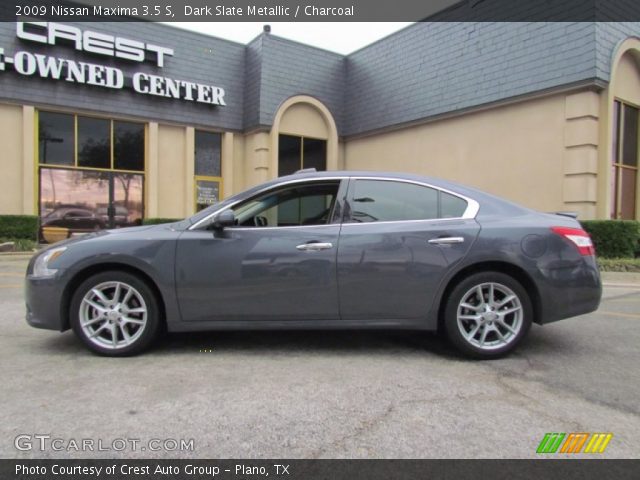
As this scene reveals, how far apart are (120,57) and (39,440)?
1462 cm

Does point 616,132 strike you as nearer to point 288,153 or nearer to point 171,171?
point 288,153

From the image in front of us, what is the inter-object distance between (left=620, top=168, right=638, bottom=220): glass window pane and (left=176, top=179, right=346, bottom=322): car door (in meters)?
12.2

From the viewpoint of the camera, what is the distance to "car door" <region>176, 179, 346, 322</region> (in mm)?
4004

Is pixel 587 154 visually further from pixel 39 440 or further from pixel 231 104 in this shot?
pixel 39 440

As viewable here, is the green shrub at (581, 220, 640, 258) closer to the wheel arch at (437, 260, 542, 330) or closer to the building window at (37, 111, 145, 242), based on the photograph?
the wheel arch at (437, 260, 542, 330)

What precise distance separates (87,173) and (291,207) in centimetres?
1281

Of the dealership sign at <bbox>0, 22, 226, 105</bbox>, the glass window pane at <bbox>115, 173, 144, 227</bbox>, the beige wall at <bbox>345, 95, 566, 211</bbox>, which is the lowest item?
the glass window pane at <bbox>115, 173, 144, 227</bbox>

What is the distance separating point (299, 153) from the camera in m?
17.8

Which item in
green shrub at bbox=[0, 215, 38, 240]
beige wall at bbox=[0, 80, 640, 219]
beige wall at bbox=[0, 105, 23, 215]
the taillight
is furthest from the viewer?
beige wall at bbox=[0, 105, 23, 215]

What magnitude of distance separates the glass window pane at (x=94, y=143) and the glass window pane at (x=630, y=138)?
592 inches

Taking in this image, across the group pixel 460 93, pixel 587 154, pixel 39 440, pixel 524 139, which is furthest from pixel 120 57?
pixel 39 440

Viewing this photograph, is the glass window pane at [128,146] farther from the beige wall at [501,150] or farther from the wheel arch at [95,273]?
the wheel arch at [95,273]

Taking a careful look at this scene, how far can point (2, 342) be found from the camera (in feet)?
14.8

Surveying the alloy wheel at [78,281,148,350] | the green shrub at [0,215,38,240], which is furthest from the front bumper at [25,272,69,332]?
the green shrub at [0,215,38,240]
